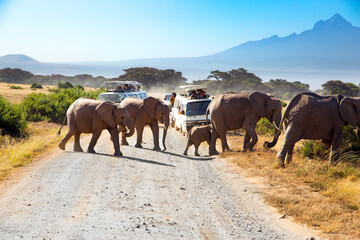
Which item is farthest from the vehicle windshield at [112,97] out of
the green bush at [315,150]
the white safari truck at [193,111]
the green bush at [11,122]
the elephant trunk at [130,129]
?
the green bush at [315,150]

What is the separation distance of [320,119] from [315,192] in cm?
311

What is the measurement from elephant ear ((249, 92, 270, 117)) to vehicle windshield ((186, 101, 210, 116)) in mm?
5269

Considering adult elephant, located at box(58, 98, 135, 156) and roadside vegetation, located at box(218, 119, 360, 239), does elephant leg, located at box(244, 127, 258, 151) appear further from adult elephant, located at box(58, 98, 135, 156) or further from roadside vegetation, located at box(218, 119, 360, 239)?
adult elephant, located at box(58, 98, 135, 156)

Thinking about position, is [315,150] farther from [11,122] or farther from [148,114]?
[11,122]

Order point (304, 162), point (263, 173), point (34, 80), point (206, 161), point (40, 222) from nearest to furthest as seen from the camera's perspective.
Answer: point (40, 222) → point (263, 173) → point (304, 162) → point (206, 161) → point (34, 80)

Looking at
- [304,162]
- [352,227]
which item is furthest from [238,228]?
[304,162]

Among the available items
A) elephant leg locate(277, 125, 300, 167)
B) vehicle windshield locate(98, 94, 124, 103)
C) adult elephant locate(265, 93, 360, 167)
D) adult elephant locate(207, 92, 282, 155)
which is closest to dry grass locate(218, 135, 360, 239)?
elephant leg locate(277, 125, 300, 167)

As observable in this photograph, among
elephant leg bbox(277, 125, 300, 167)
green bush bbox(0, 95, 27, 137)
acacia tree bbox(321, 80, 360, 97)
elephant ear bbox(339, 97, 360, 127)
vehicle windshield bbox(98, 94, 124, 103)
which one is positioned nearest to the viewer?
elephant ear bbox(339, 97, 360, 127)

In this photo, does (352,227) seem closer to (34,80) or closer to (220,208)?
(220,208)

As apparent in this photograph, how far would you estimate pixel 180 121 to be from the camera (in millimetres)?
22641

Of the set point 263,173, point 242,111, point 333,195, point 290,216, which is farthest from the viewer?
point 242,111

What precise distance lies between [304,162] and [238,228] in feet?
18.9

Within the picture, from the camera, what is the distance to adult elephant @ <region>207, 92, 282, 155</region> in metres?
15.5

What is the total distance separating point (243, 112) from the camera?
1584 cm
